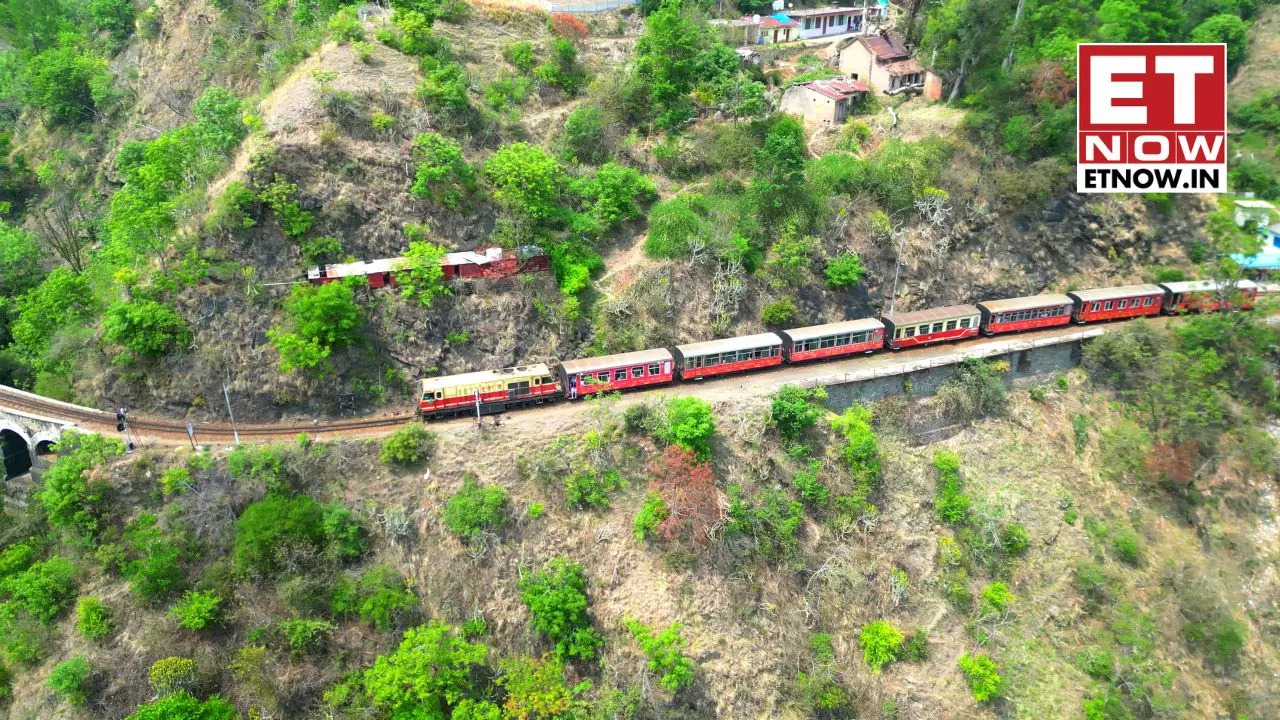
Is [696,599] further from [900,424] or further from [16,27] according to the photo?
[16,27]

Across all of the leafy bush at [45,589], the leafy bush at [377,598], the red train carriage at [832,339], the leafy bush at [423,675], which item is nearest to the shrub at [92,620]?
the leafy bush at [45,589]

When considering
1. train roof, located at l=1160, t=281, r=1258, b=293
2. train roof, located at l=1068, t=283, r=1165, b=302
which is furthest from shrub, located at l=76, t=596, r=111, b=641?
train roof, located at l=1160, t=281, r=1258, b=293

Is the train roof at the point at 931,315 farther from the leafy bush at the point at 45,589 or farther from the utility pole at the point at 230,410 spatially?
the leafy bush at the point at 45,589

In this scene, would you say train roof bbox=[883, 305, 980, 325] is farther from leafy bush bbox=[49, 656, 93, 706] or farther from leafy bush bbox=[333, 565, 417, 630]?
leafy bush bbox=[49, 656, 93, 706]

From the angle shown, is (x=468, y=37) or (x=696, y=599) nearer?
(x=696, y=599)

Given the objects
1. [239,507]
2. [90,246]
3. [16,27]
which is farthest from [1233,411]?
[16,27]

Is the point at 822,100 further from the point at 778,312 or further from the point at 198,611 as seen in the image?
the point at 198,611

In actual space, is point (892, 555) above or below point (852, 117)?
below
